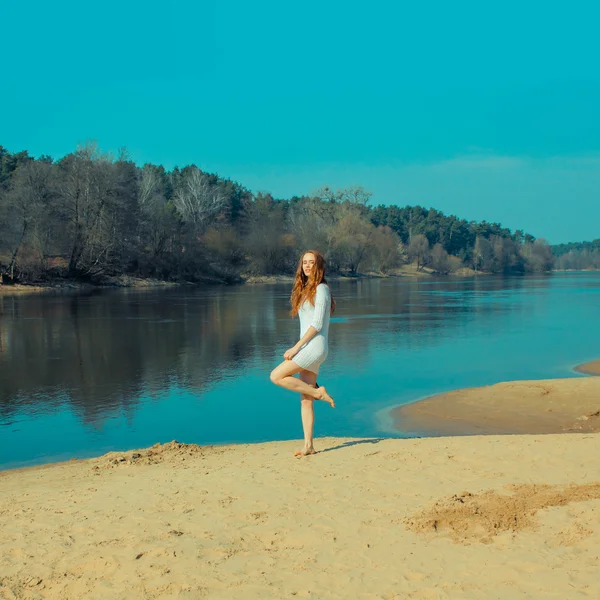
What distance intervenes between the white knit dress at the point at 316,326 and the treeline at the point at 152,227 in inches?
1926

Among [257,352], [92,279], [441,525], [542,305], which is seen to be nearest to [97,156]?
[92,279]

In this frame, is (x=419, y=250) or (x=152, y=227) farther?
(x=419, y=250)

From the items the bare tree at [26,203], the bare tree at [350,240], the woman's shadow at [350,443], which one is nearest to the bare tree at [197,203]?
the bare tree at [350,240]

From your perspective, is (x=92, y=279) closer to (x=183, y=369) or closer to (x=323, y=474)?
(x=183, y=369)

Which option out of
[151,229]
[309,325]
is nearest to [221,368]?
[309,325]

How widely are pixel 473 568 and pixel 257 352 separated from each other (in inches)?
593

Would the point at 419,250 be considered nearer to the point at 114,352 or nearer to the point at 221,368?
the point at 114,352

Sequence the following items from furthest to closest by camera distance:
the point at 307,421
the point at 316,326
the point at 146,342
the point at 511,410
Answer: the point at 146,342
the point at 511,410
the point at 307,421
the point at 316,326

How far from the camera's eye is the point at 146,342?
2123cm

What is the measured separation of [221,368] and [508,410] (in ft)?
24.7

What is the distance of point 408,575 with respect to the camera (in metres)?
4.09

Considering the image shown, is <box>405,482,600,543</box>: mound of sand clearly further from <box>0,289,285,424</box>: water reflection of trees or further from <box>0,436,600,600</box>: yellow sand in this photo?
<box>0,289,285,424</box>: water reflection of trees

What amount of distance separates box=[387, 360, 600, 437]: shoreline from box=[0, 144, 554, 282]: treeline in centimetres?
4605

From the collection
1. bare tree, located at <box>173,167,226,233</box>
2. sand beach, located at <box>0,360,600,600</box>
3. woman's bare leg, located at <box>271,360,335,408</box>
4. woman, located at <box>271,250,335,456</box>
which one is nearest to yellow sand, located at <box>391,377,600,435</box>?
sand beach, located at <box>0,360,600,600</box>
